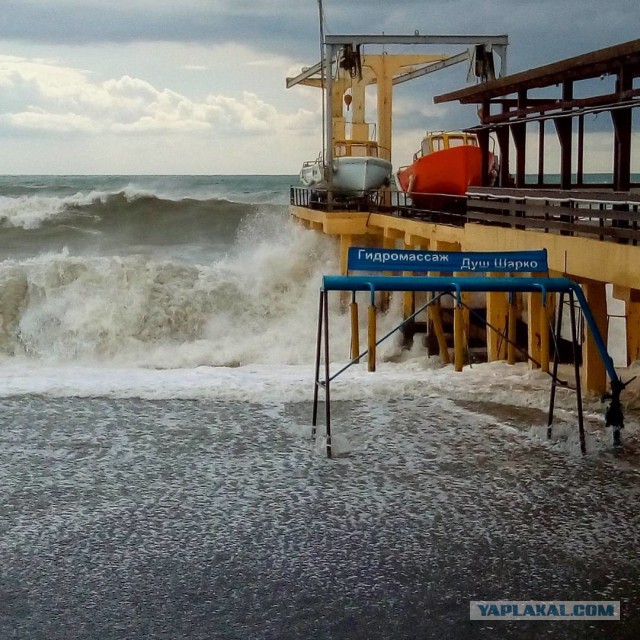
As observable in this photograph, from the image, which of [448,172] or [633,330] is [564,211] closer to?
[633,330]

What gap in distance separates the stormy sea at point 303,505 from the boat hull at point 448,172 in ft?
26.7

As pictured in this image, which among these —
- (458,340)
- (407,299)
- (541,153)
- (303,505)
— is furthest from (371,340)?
(407,299)

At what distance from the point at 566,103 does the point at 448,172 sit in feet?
39.6

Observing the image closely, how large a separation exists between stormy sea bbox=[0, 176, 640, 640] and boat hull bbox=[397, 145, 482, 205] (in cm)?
813

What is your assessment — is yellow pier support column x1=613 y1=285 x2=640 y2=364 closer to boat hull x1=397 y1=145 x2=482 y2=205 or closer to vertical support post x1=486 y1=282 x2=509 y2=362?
vertical support post x1=486 y1=282 x2=509 y2=362

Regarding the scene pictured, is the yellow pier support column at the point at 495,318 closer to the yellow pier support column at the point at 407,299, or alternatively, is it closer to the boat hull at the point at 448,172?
the yellow pier support column at the point at 407,299

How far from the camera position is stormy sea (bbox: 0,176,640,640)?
23.9 feet

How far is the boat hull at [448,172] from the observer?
2627 cm

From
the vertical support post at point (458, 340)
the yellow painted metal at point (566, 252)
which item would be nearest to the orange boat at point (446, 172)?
the yellow painted metal at point (566, 252)

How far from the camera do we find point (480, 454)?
448 inches

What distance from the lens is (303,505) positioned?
9.58 metres

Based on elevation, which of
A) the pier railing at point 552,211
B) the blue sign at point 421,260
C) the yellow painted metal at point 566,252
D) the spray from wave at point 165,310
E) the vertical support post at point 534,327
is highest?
the pier railing at point 552,211

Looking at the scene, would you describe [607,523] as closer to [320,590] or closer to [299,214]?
[320,590]

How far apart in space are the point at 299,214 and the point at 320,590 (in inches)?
1038
